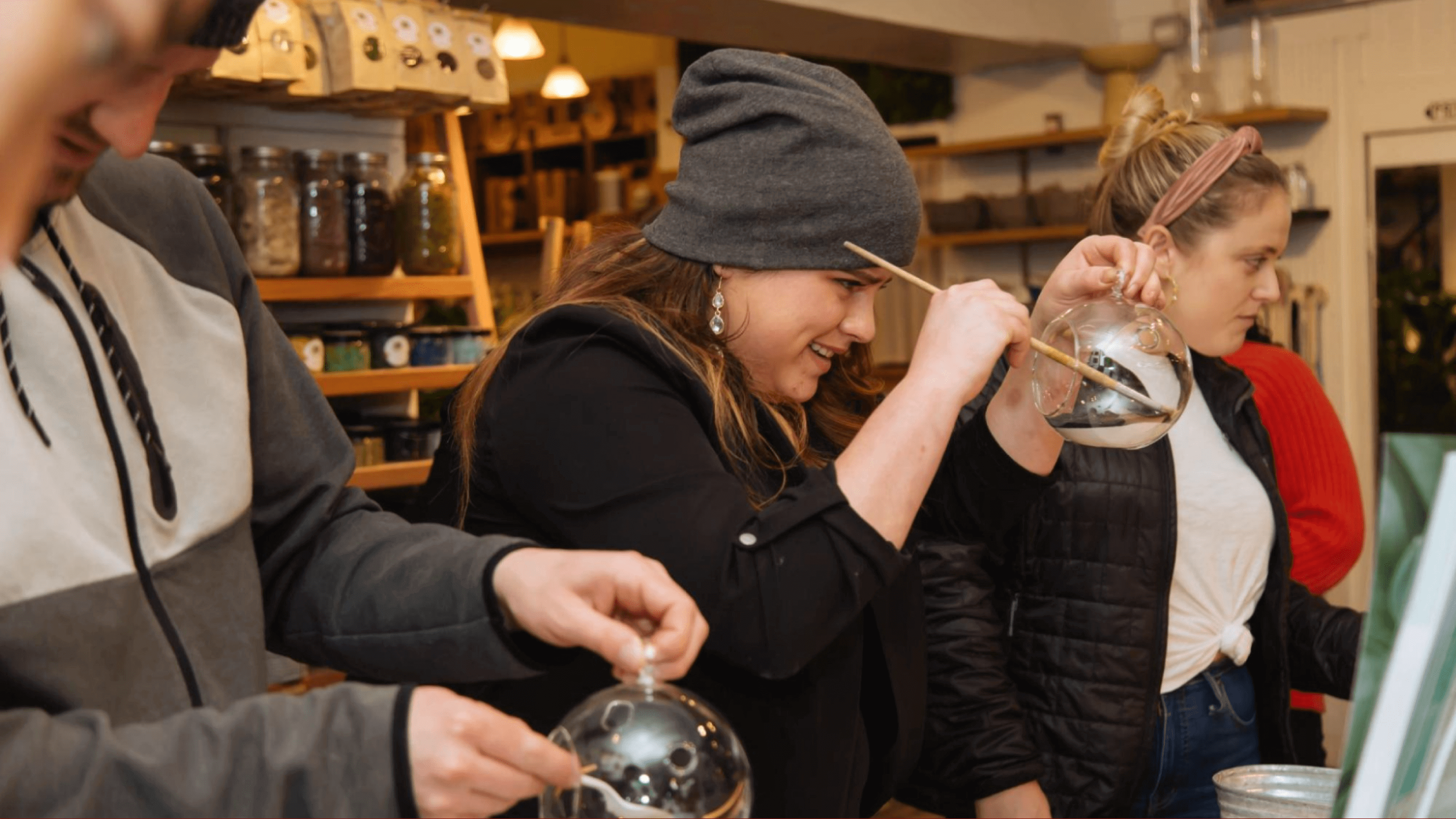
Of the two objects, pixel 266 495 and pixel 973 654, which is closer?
pixel 266 495

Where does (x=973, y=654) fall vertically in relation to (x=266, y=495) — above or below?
below

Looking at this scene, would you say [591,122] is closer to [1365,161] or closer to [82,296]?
[1365,161]

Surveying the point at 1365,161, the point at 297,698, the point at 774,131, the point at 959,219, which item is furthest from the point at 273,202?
the point at 1365,161

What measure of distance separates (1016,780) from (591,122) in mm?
7177

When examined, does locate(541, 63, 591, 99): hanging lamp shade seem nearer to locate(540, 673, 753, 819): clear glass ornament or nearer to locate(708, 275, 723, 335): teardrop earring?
locate(708, 275, 723, 335): teardrop earring

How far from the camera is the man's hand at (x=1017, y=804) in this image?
1.71 metres

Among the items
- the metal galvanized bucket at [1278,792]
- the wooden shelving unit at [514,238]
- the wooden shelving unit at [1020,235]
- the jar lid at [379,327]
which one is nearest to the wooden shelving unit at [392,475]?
the jar lid at [379,327]

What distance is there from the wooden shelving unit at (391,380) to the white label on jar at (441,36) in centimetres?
76

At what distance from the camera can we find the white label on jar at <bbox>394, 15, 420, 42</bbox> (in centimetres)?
319

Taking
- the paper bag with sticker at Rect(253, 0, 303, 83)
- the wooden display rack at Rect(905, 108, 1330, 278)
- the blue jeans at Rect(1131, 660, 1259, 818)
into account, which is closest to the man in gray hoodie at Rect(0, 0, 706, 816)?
the blue jeans at Rect(1131, 660, 1259, 818)

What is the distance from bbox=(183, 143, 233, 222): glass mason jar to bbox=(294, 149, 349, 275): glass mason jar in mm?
163

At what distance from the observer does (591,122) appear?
8.46 meters

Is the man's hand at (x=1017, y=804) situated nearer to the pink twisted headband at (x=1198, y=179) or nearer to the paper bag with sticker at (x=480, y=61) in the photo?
the pink twisted headband at (x=1198, y=179)

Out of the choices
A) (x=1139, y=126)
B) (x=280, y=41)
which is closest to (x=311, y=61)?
(x=280, y=41)
